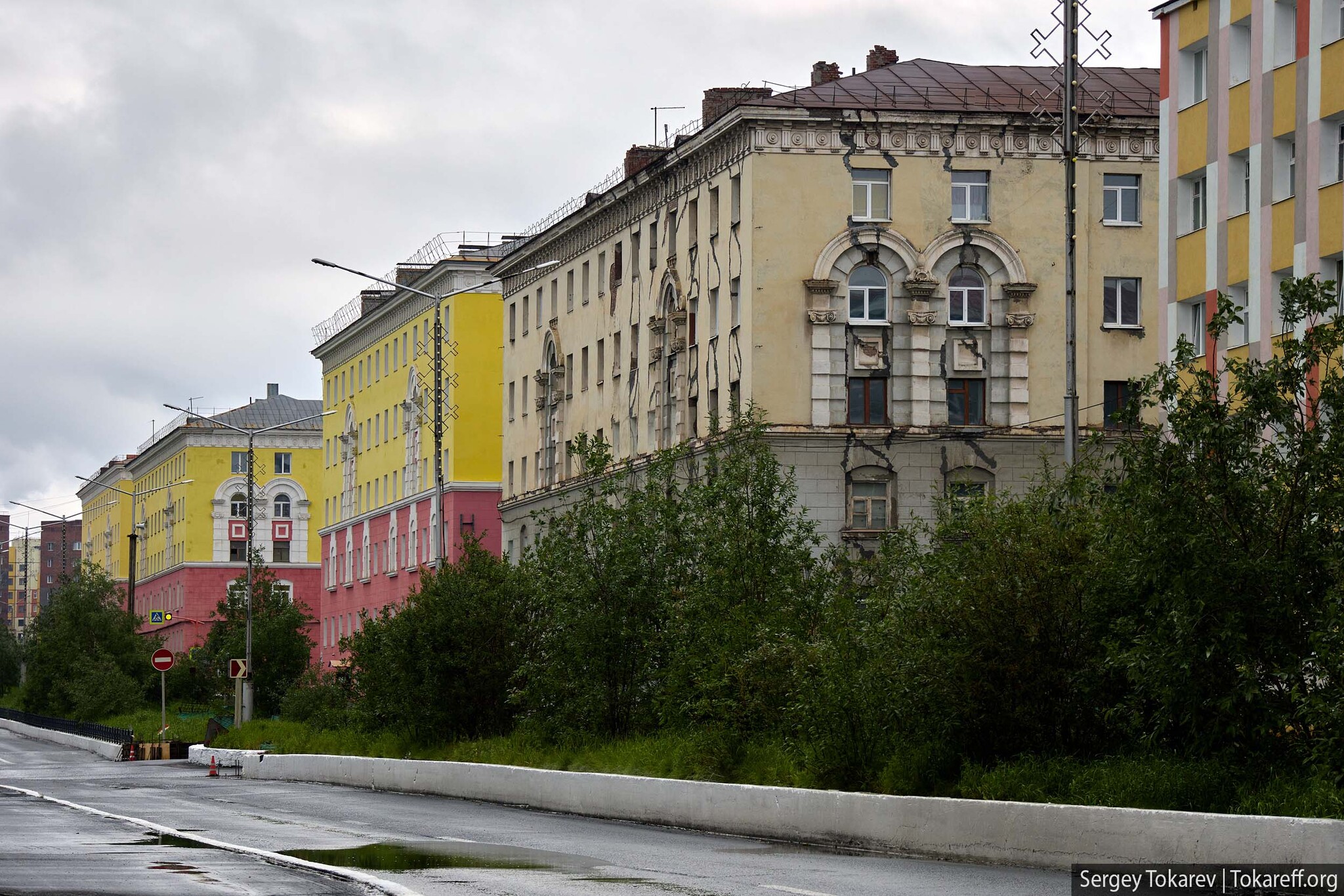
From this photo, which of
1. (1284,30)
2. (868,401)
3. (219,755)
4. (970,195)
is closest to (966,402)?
(868,401)

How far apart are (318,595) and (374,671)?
90817mm

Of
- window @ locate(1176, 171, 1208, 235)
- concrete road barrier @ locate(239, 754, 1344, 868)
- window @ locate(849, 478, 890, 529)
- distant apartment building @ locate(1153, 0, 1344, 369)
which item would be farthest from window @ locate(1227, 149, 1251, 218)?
concrete road barrier @ locate(239, 754, 1344, 868)

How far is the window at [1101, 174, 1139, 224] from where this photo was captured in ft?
190

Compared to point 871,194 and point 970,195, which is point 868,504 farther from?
point 970,195

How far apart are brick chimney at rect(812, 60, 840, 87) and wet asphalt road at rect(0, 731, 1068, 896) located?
112 feet

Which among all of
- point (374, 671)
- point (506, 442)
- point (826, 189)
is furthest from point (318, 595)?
point (374, 671)

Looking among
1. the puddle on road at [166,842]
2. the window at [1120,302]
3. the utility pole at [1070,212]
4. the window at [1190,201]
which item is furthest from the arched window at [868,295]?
the puddle on road at [166,842]

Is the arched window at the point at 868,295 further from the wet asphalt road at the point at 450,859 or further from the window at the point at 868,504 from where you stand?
the wet asphalt road at the point at 450,859

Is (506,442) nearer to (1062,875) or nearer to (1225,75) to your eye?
(1225,75)

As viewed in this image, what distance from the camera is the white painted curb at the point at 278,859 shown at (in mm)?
16609

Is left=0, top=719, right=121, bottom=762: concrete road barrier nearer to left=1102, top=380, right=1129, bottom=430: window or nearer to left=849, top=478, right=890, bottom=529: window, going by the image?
left=849, top=478, right=890, bottom=529: window

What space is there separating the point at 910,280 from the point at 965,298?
1.61 metres

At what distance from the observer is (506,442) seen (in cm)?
8088

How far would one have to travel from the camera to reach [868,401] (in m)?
56.9
